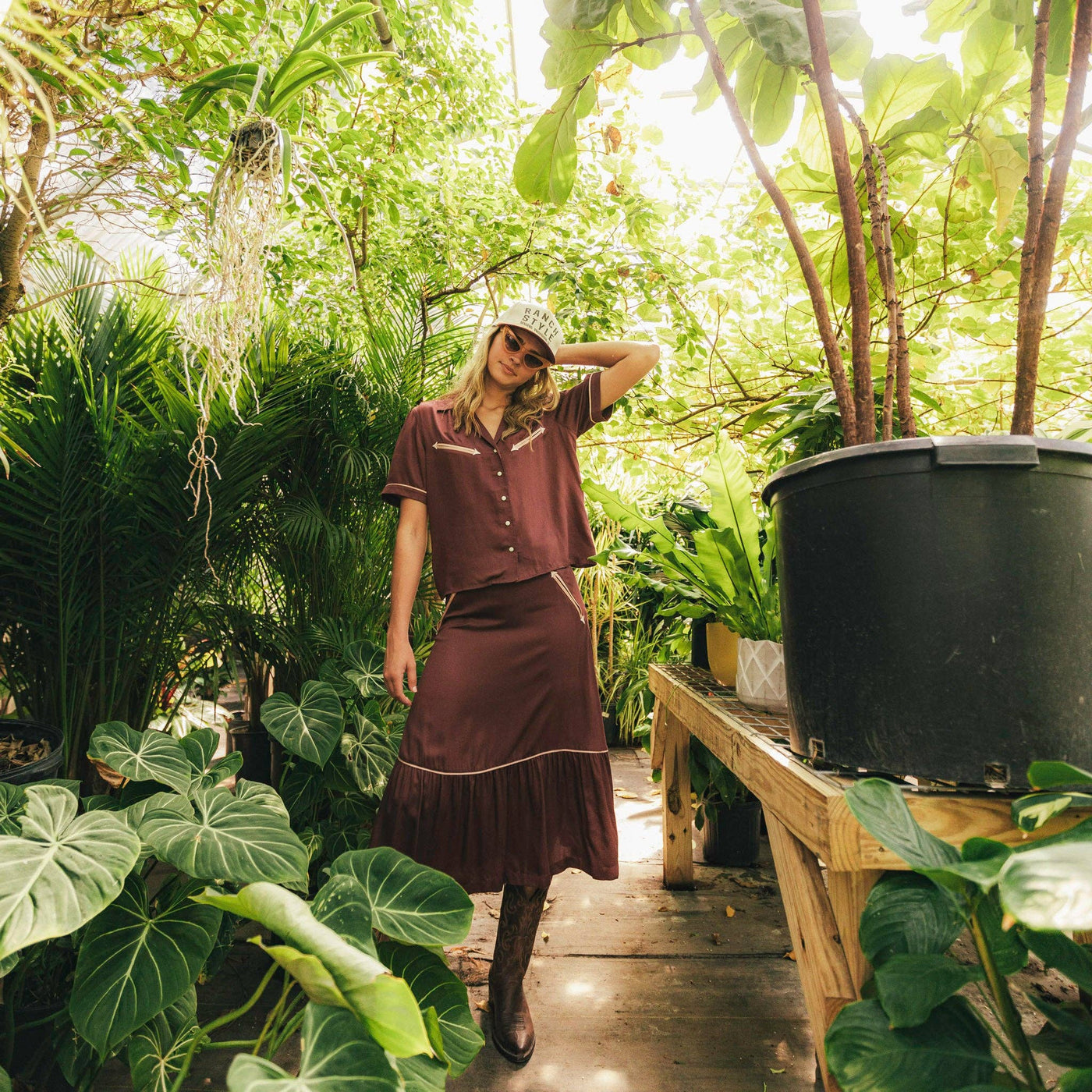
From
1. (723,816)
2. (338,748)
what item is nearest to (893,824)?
(338,748)

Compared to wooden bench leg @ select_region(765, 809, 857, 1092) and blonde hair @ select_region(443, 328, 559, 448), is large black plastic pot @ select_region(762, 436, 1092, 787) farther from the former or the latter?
blonde hair @ select_region(443, 328, 559, 448)

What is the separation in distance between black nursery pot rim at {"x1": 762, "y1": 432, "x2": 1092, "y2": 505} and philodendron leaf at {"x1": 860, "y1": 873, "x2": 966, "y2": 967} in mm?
461

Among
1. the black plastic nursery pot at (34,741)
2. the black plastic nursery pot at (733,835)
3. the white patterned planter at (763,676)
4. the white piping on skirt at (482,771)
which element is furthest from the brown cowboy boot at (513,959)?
the black plastic nursery pot at (733,835)

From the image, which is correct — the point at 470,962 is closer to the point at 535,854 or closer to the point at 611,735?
the point at 535,854

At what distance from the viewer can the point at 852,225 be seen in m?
0.99

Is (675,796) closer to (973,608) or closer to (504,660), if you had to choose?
(504,660)

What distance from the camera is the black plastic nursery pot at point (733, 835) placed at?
103 inches

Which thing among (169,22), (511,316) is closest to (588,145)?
(169,22)

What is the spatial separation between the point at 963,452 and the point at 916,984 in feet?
1.83

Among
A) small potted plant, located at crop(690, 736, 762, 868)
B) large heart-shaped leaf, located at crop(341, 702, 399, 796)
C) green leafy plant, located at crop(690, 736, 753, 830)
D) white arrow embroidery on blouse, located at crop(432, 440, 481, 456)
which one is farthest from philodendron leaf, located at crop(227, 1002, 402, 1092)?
small potted plant, located at crop(690, 736, 762, 868)

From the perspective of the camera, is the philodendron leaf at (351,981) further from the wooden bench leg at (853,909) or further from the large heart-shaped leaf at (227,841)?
the wooden bench leg at (853,909)

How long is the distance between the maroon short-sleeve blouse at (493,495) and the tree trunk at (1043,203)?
1.01m

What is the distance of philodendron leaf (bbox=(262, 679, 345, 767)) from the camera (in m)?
1.65

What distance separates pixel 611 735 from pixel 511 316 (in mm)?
3582
